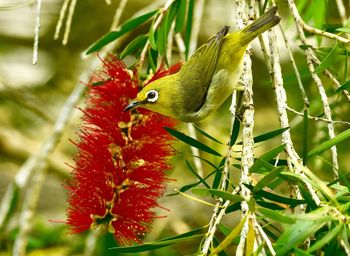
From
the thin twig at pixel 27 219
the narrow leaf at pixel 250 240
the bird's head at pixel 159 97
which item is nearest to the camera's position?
the narrow leaf at pixel 250 240

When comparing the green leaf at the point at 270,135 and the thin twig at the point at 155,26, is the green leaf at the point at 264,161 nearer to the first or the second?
the green leaf at the point at 270,135

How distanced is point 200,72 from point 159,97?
0.29 meters

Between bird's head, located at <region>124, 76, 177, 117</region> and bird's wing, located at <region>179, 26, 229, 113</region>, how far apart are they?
0.07 metres

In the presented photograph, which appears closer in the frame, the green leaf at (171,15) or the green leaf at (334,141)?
the green leaf at (334,141)

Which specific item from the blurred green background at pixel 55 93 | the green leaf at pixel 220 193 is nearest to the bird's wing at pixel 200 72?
the green leaf at pixel 220 193

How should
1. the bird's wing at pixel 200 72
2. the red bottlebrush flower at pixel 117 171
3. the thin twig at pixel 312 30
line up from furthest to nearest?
1. the bird's wing at pixel 200 72
2. the red bottlebrush flower at pixel 117 171
3. the thin twig at pixel 312 30

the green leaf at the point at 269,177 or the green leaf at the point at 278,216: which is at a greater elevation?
the green leaf at the point at 269,177

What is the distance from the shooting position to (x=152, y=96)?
7.48 feet

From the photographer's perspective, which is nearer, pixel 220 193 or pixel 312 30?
pixel 220 193

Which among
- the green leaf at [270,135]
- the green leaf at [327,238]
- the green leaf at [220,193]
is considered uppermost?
the green leaf at [270,135]

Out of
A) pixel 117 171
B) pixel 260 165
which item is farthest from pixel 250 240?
pixel 117 171

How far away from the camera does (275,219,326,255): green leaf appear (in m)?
1.18

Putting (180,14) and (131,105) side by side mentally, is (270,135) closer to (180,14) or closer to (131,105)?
(131,105)

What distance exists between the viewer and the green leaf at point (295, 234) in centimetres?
118
